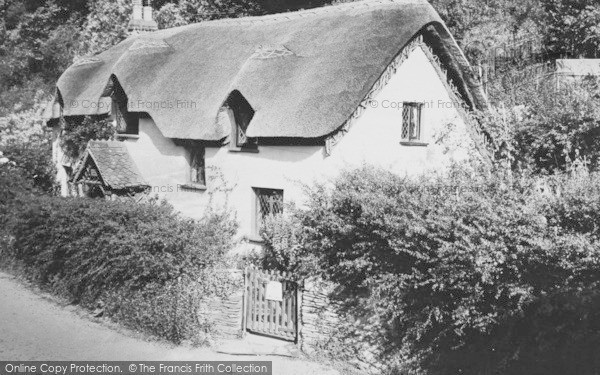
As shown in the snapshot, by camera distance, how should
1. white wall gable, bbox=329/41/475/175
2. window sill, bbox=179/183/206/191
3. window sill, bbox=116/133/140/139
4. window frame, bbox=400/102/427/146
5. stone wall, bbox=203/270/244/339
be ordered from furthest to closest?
window sill, bbox=116/133/140/139 → window sill, bbox=179/183/206/191 → window frame, bbox=400/102/427/146 → white wall gable, bbox=329/41/475/175 → stone wall, bbox=203/270/244/339

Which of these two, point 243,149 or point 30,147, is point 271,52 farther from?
point 30,147

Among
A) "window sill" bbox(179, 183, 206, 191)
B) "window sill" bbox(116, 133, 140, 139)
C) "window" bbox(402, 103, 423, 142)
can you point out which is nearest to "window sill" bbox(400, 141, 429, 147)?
"window" bbox(402, 103, 423, 142)

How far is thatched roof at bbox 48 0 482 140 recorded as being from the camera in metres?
13.7

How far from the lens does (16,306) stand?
13.2 meters

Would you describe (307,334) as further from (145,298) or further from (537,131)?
(537,131)

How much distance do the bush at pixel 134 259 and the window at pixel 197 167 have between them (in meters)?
3.42

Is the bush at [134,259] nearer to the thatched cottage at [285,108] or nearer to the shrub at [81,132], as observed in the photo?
the thatched cottage at [285,108]

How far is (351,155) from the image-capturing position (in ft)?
45.6

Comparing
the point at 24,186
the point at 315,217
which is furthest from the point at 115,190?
the point at 315,217

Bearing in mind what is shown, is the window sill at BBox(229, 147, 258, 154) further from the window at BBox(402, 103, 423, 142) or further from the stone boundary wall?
the stone boundary wall

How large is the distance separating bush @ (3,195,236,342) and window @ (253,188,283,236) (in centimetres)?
142

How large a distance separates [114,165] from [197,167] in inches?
111

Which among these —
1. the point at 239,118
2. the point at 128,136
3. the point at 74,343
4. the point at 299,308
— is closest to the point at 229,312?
the point at 299,308

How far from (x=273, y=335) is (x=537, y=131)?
24.2 ft
